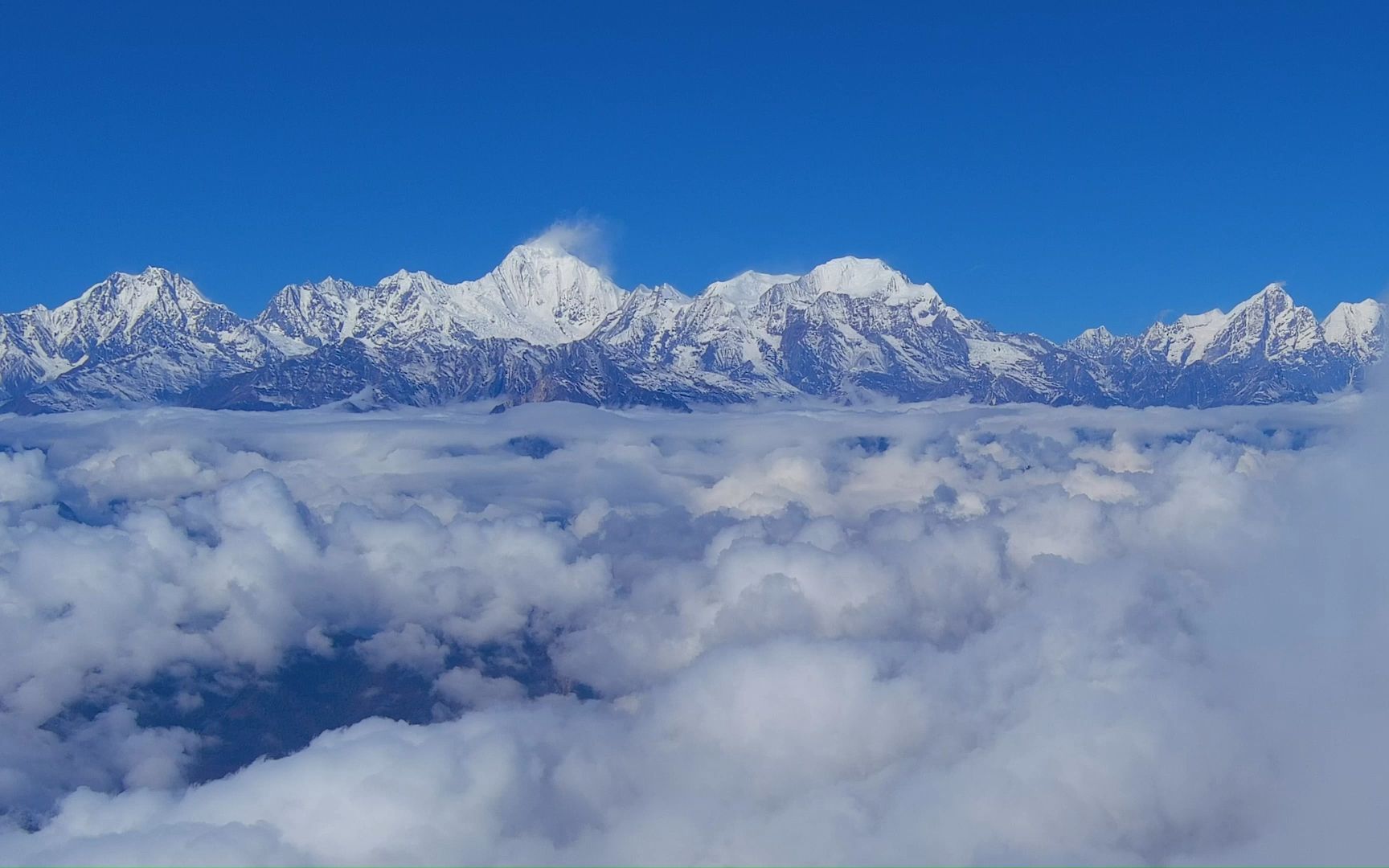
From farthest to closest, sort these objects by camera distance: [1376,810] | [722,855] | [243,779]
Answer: [243,779] < [722,855] < [1376,810]

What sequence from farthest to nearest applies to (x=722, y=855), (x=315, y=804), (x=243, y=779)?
1. (x=243, y=779)
2. (x=315, y=804)
3. (x=722, y=855)

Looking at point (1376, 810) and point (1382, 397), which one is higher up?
point (1382, 397)

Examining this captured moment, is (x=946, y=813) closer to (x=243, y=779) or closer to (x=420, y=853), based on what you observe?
(x=420, y=853)

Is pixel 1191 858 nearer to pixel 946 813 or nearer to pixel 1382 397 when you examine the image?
pixel 946 813

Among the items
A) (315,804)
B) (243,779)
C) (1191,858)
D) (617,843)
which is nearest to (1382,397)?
(1191,858)

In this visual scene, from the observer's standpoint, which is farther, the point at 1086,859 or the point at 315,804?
the point at 315,804

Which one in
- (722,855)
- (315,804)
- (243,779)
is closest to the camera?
(722,855)

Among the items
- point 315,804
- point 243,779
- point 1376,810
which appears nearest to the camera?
point 1376,810

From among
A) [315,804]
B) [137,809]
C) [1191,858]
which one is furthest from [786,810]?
[137,809]

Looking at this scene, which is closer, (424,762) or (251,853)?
(251,853)
